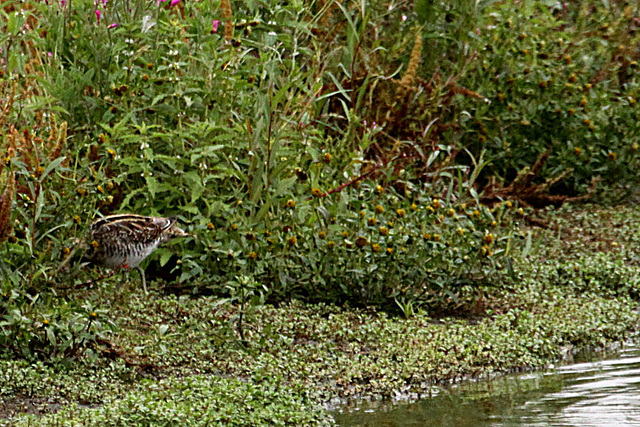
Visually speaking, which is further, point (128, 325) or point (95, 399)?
point (128, 325)

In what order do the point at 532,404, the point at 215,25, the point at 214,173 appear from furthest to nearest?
the point at 215,25 < the point at 214,173 < the point at 532,404

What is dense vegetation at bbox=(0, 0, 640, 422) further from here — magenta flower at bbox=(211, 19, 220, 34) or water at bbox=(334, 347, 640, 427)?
water at bbox=(334, 347, 640, 427)

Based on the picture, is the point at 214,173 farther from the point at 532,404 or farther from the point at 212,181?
the point at 532,404

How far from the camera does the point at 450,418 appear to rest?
4.72 meters

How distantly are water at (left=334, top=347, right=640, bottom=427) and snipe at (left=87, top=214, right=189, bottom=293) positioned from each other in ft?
5.73

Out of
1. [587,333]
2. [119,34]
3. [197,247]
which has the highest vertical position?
[119,34]

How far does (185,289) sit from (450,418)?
2.20 meters

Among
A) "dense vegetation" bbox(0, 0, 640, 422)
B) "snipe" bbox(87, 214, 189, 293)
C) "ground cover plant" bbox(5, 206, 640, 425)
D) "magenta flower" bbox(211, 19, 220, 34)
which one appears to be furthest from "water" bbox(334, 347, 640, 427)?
"magenta flower" bbox(211, 19, 220, 34)

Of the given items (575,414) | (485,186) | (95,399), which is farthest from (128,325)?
(485,186)

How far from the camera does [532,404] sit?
491cm

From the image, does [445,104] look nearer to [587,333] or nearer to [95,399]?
[587,333]

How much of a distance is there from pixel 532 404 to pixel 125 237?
2.44 m

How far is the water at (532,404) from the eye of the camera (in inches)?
181

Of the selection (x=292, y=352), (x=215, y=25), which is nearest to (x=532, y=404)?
(x=292, y=352)
